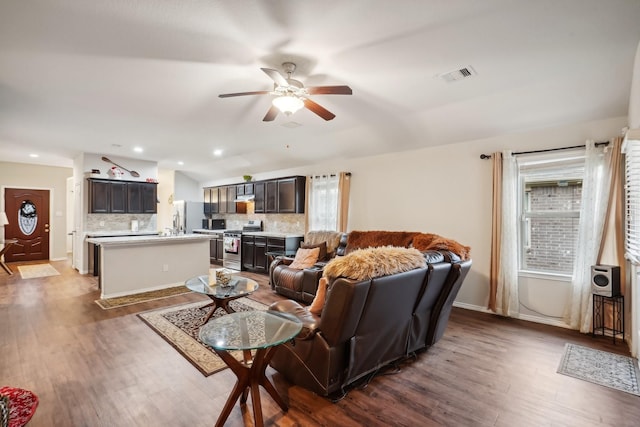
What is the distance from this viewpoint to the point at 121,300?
462cm

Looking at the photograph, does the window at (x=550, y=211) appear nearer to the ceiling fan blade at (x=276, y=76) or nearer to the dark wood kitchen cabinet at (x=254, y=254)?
the ceiling fan blade at (x=276, y=76)

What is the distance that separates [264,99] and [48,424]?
341cm

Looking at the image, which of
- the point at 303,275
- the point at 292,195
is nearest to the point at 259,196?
the point at 292,195

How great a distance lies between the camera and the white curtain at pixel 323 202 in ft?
20.3

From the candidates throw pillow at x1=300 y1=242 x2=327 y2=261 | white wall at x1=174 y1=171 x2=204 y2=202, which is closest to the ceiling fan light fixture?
throw pillow at x1=300 y1=242 x2=327 y2=261

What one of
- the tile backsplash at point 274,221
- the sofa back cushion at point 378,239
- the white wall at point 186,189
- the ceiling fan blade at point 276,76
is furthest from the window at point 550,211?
the white wall at point 186,189

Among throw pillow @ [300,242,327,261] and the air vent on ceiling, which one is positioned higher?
the air vent on ceiling

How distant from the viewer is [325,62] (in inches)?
108

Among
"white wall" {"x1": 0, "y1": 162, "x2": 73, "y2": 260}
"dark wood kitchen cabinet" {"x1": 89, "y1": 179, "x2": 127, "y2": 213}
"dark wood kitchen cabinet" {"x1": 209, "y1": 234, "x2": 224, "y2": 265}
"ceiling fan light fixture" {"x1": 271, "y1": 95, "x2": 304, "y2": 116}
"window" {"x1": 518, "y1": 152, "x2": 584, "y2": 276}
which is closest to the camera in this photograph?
"ceiling fan light fixture" {"x1": 271, "y1": 95, "x2": 304, "y2": 116}

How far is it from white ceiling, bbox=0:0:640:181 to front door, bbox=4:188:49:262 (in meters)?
4.50

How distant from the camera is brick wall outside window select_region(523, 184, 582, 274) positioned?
3.97 m

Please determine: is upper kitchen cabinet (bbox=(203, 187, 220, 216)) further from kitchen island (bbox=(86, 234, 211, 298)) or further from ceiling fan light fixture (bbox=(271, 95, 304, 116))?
ceiling fan light fixture (bbox=(271, 95, 304, 116))

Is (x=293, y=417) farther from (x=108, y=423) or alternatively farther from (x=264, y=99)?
(x=264, y=99)

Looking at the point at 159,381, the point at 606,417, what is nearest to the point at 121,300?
the point at 159,381
